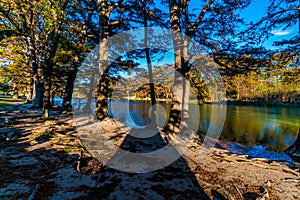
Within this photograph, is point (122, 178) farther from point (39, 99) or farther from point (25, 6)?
→ point (39, 99)

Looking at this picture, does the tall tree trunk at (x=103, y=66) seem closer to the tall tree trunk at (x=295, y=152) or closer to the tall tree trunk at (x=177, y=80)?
the tall tree trunk at (x=177, y=80)

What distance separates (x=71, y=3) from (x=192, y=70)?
5.81 m

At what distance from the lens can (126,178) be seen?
305 cm

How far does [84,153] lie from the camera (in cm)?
407

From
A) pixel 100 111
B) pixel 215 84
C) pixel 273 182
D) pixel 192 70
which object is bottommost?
pixel 273 182

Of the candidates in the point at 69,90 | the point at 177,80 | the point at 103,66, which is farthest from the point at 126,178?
the point at 69,90

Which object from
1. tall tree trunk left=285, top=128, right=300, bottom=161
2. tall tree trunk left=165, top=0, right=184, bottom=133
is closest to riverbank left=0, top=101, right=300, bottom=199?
tall tree trunk left=165, top=0, right=184, bottom=133

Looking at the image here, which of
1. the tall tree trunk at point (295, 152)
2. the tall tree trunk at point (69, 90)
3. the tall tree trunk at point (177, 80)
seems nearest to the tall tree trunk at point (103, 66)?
the tall tree trunk at point (177, 80)

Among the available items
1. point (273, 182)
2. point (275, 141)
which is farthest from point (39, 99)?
point (275, 141)

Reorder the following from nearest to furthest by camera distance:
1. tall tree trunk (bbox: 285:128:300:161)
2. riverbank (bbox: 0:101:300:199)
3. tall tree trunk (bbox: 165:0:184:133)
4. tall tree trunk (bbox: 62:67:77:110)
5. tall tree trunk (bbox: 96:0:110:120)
→ riverbank (bbox: 0:101:300:199) → tall tree trunk (bbox: 285:128:300:161) → tall tree trunk (bbox: 165:0:184:133) → tall tree trunk (bbox: 96:0:110:120) → tall tree trunk (bbox: 62:67:77:110)

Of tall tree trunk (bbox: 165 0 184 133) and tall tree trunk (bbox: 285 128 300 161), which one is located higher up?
tall tree trunk (bbox: 165 0 184 133)

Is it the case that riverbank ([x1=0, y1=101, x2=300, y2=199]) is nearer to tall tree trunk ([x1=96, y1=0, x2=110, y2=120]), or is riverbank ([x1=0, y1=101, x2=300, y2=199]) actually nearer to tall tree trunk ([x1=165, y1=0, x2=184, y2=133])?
tall tree trunk ([x1=165, y1=0, x2=184, y2=133])

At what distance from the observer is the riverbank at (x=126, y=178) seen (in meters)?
2.55

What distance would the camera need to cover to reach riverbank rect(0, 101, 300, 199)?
2553 mm
